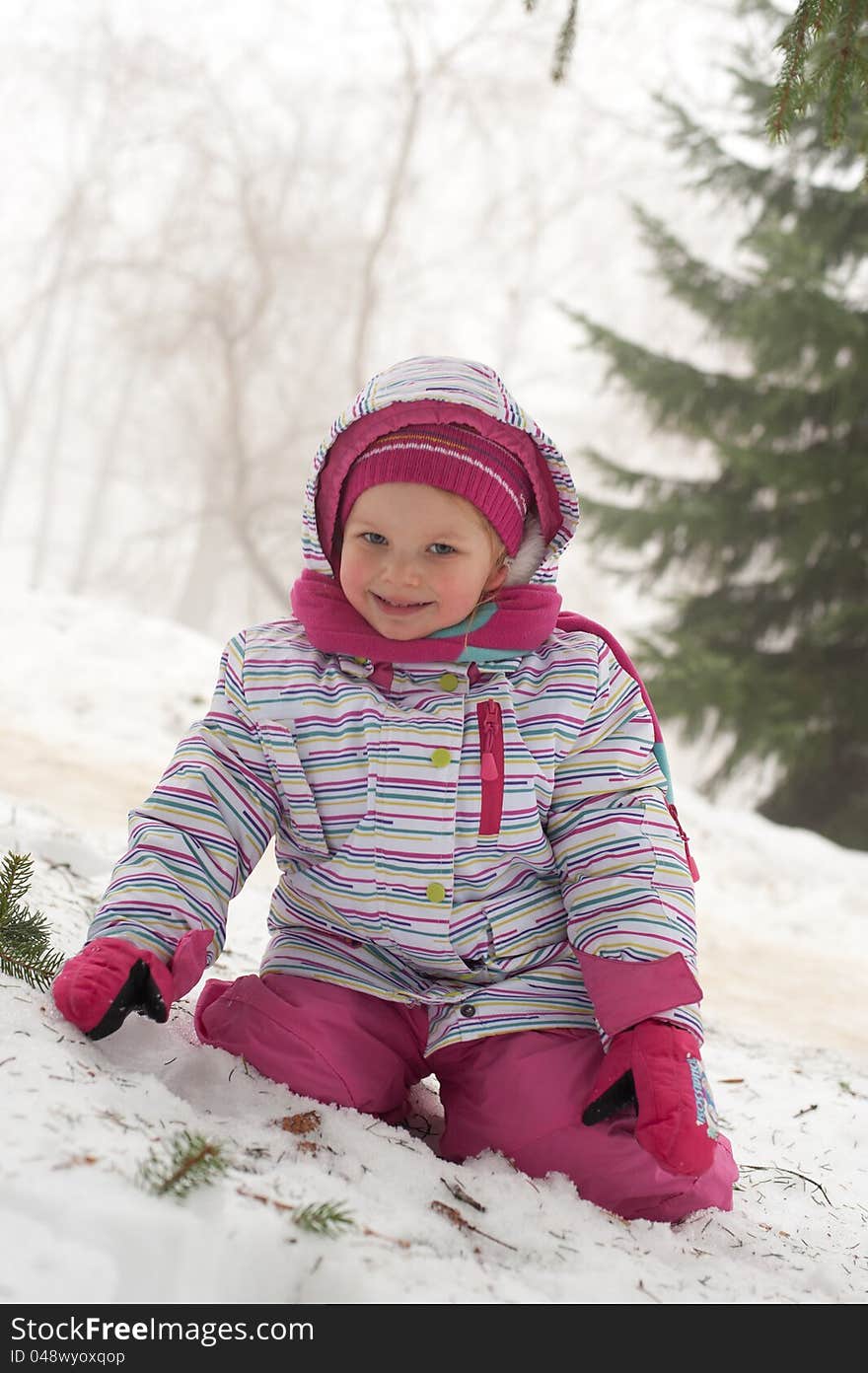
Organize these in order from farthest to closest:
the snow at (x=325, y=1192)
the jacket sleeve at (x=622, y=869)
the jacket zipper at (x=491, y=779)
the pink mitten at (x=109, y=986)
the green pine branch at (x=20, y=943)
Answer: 1. the jacket zipper at (x=491, y=779)
2. the jacket sleeve at (x=622, y=869)
3. the green pine branch at (x=20, y=943)
4. the pink mitten at (x=109, y=986)
5. the snow at (x=325, y=1192)

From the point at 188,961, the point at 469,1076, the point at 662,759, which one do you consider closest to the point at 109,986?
the point at 188,961

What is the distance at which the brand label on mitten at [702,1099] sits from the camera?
1.62m

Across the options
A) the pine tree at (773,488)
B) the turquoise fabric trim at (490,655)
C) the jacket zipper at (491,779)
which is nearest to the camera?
Result: the jacket zipper at (491,779)

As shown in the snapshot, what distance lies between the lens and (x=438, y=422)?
75.4 inches

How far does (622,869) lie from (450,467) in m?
0.72

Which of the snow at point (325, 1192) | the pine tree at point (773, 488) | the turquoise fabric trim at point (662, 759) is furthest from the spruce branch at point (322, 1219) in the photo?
the pine tree at point (773, 488)

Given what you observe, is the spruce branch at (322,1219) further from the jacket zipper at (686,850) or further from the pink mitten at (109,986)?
the jacket zipper at (686,850)

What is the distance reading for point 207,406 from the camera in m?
17.8

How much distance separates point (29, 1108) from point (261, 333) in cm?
1518

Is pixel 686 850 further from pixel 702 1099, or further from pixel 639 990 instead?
pixel 702 1099

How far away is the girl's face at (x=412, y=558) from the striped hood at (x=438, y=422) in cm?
11
